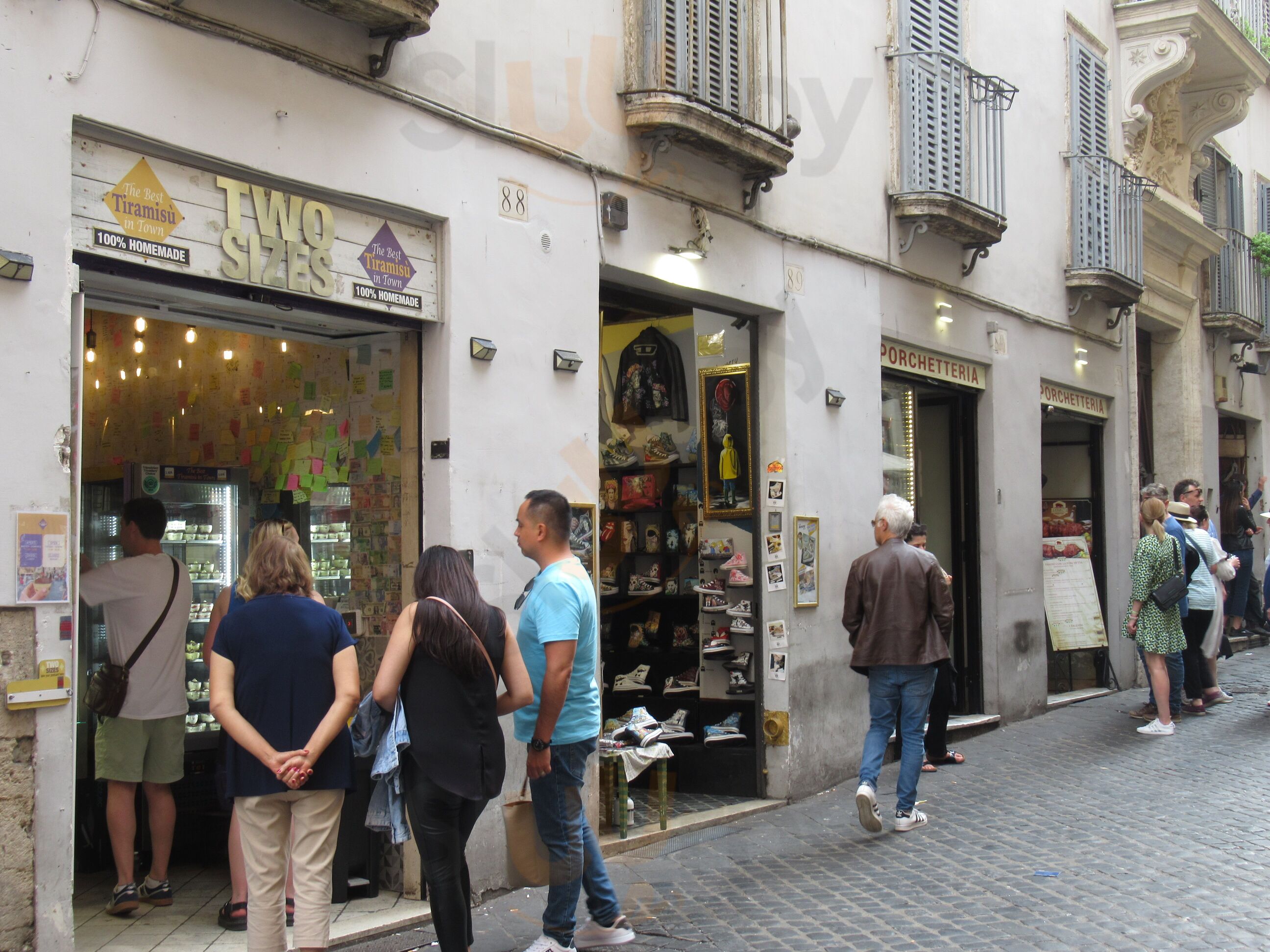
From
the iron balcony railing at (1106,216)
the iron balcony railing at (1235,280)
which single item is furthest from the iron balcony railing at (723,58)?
the iron balcony railing at (1235,280)

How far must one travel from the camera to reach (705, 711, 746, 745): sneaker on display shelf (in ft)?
27.6

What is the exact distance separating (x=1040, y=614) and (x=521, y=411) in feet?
23.4

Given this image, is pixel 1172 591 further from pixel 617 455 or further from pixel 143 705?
pixel 143 705

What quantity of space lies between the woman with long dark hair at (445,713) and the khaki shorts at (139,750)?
1857mm

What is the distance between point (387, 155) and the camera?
228 inches

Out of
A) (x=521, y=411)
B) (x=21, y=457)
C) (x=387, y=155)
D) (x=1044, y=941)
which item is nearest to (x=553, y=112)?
(x=387, y=155)

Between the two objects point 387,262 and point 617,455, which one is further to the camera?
point 617,455

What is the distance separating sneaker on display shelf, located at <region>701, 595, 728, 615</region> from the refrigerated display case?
3.05 meters

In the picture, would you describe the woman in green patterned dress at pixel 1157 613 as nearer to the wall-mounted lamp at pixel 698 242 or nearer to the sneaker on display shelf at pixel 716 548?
the sneaker on display shelf at pixel 716 548

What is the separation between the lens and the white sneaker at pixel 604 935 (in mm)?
5289

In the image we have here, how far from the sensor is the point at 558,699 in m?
4.87

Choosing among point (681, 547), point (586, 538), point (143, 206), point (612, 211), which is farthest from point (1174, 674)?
point (143, 206)

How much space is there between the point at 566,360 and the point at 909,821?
336cm

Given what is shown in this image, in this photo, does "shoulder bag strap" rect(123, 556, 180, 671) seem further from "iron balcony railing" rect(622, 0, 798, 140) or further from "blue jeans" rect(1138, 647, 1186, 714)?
"blue jeans" rect(1138, 647, 1186, 714)
